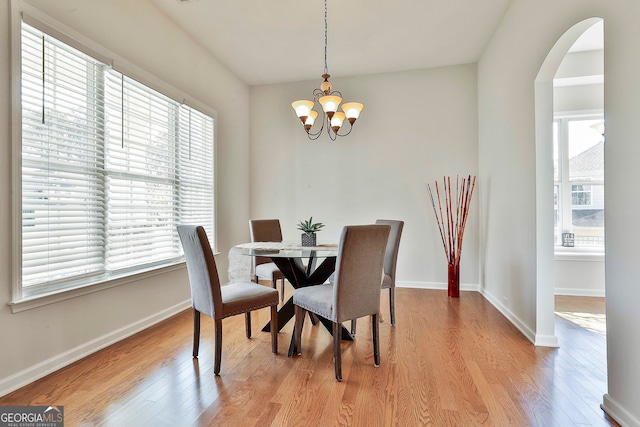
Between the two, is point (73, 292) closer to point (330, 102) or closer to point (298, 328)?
point (298, 328)

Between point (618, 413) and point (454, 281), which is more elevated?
point (454, 281)

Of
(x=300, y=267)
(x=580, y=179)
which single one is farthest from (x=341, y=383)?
(x=580, y=179)

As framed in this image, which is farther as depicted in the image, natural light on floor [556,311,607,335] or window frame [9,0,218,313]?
natural light on floor [556,311,607,335]

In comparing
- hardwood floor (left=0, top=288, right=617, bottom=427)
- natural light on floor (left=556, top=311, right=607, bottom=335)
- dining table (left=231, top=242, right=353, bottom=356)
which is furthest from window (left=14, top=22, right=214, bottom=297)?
natural light on floor (left=556, top=311, right=607, bottom=335)

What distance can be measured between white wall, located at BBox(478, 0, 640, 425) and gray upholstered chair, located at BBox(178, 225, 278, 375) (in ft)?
6.52

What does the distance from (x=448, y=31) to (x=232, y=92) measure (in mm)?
2808

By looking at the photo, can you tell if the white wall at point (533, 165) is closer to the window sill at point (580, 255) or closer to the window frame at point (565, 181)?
the window sill at point (580, 255)

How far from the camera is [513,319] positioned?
3004mm

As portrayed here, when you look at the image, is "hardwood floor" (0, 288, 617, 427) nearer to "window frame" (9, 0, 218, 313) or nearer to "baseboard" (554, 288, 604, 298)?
"window frame" (9, 0, 218, 313)

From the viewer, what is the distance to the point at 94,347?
2.41 m

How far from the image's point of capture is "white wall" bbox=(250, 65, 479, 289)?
4305 mm

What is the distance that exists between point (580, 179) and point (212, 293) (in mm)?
4642

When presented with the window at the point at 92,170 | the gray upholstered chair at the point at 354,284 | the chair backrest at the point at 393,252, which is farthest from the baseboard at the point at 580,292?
the window at the point at 92,170

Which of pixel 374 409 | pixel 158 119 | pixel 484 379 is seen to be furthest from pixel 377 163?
pixel 374 409
